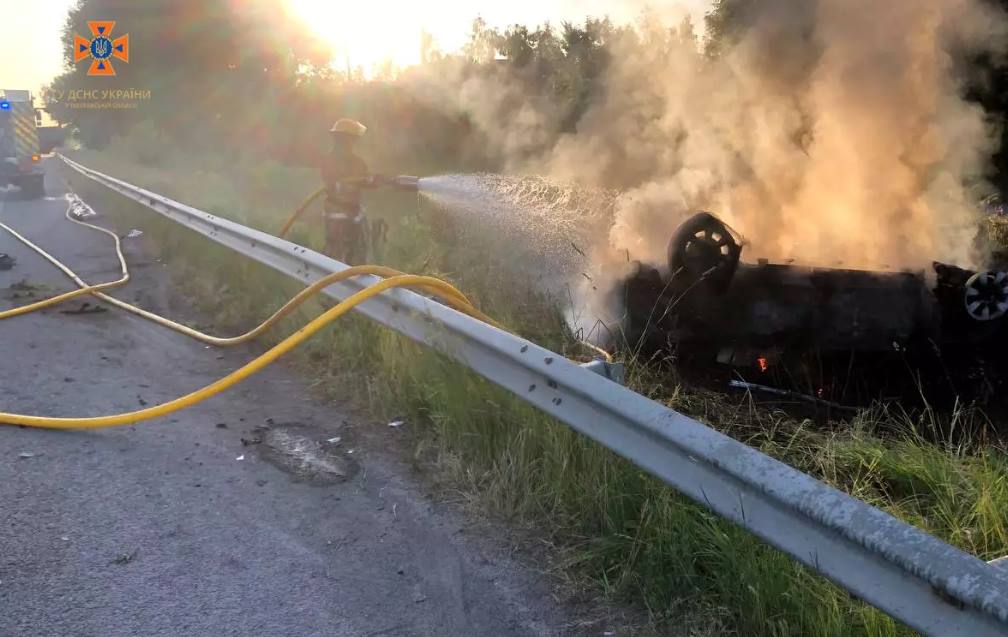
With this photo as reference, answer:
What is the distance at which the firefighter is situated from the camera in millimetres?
6461

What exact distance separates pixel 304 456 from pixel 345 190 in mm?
3316

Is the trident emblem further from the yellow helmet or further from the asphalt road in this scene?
the asphalt road

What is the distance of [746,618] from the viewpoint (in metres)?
2.36

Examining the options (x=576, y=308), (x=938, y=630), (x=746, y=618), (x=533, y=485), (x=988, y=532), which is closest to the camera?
(x=938, y=630)

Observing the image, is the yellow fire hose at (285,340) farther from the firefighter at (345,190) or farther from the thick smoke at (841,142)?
the thick smoke at (841,142)

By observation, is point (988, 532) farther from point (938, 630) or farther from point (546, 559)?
point (546, 559)

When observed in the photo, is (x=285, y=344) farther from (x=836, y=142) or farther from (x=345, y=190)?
(x=836, y=142)

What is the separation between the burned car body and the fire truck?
67.5 ft

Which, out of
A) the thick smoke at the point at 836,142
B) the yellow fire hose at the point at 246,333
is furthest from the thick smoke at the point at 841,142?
the yellow fire hose at the point at 246,333

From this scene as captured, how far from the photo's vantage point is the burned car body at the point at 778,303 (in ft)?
18.4

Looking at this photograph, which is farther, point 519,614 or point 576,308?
point 576,308

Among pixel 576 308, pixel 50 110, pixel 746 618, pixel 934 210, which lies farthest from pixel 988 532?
pixel 50 110

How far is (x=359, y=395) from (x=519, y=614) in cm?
222

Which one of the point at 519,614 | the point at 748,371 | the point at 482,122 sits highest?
the point at 482,122
